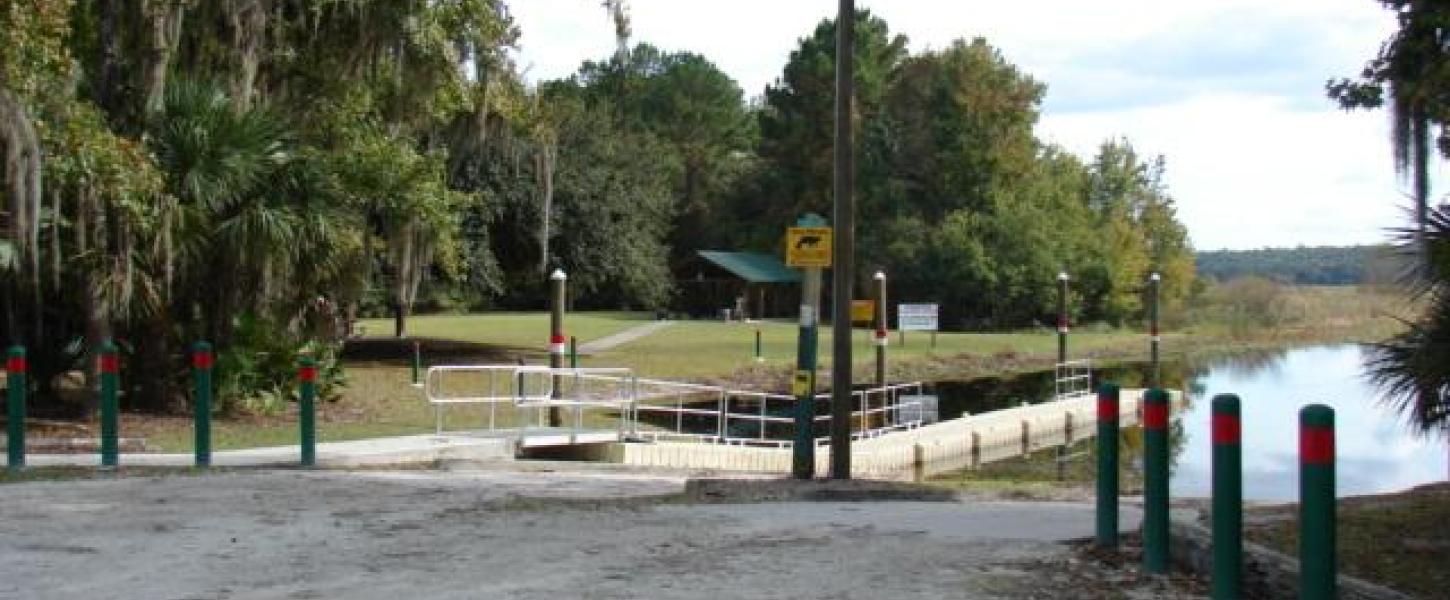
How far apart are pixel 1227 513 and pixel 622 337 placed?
42138 mm

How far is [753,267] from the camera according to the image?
74875 mm

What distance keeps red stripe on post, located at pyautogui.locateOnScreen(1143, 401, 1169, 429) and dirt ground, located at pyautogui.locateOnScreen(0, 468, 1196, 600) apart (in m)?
0.77

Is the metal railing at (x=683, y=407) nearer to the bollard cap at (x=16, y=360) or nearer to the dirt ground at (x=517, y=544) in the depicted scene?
the bollard cap at (x=16, y=360)

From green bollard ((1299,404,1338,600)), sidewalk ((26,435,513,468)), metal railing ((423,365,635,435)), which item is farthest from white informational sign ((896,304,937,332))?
green bollard ((1299,404,1338,600))

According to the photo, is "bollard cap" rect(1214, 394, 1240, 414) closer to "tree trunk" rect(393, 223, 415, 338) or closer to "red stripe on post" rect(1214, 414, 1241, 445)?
"red stripe on post" rect(1214, 414, 1241, 445)

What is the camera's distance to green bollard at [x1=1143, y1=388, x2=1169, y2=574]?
23.5 feet

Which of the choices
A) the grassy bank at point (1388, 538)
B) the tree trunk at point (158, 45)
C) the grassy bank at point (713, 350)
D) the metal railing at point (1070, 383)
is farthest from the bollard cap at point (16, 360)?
the metal railing at point (1070, 383)

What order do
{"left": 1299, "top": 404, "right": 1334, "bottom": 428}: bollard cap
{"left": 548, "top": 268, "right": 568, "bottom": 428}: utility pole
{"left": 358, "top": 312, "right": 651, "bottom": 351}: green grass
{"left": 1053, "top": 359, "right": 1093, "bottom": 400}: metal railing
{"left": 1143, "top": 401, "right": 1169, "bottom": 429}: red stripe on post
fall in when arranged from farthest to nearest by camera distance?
1. {"left": 358, "top": 312, "right": 651, "bottom": 351}: green grass
2. {"left": 1053, "top": 359, "right": 1093, "bottom": 400}: metal railing
3. {"left": 548, "top": 268, "right": 568, "bottom": 428}: utility pole
4. {"left": 1143, "top": 401, "right": 1169, "bottom": 429}: red stripe on post
5. {"left": 1299, "top": 404, "right": 1334, "bottom": 428}: bollard cap

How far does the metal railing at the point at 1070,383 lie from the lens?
38.0m

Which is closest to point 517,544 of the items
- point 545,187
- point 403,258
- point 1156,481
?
point 1156,481

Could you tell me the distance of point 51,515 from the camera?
9453 millimetres

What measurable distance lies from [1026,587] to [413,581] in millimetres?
2963

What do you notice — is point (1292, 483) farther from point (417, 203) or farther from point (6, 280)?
point (6, 280)

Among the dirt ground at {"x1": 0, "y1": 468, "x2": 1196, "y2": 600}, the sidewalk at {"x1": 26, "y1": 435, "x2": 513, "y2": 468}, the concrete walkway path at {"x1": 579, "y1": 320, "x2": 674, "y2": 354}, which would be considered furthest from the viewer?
the concrete walkway path at {"x1": 579, "y1": 320, "x2": 674, "y2": 354}
